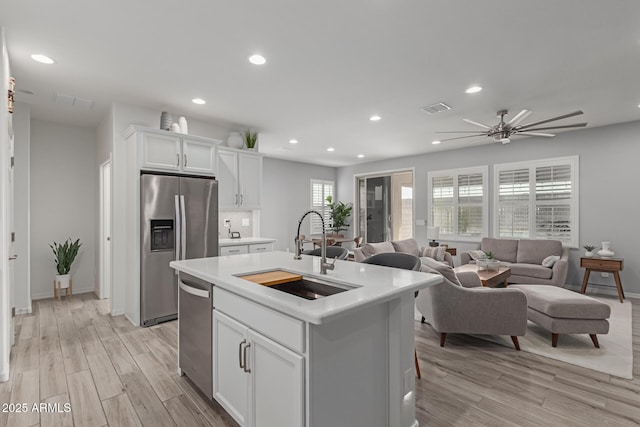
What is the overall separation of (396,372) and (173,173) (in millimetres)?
3507

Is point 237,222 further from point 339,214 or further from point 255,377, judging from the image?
point 339,214

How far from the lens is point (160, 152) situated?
3.86 m

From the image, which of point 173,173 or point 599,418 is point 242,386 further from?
point 173,173

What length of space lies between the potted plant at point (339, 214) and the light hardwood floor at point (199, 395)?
5.61 metres

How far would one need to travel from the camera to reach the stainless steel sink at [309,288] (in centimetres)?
198

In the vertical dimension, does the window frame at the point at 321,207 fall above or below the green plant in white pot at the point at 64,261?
above

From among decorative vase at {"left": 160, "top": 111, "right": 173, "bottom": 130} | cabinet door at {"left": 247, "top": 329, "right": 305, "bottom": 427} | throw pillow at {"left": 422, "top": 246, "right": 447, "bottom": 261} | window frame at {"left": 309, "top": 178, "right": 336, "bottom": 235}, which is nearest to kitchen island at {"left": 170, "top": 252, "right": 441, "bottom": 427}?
cabinet door at {"left": 247, "top": 329, "right": 305, "bottom": 427}

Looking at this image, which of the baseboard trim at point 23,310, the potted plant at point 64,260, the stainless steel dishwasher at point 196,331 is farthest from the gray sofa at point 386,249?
the baseboard trim at point 23,310

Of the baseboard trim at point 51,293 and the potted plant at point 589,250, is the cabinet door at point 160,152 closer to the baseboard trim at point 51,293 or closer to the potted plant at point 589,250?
the baseboard trim at point 51,293

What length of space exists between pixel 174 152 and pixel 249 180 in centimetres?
131

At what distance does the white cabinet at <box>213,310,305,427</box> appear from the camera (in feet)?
4.66

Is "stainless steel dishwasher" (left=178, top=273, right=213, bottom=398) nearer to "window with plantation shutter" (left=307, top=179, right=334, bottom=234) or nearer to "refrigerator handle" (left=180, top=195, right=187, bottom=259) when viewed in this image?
"refrigerator handle" (left=180, top=195, right=187, bottom=259)

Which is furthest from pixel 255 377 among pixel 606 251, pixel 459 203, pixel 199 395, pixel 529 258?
pixel 459 203

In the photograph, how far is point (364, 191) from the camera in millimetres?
8984
